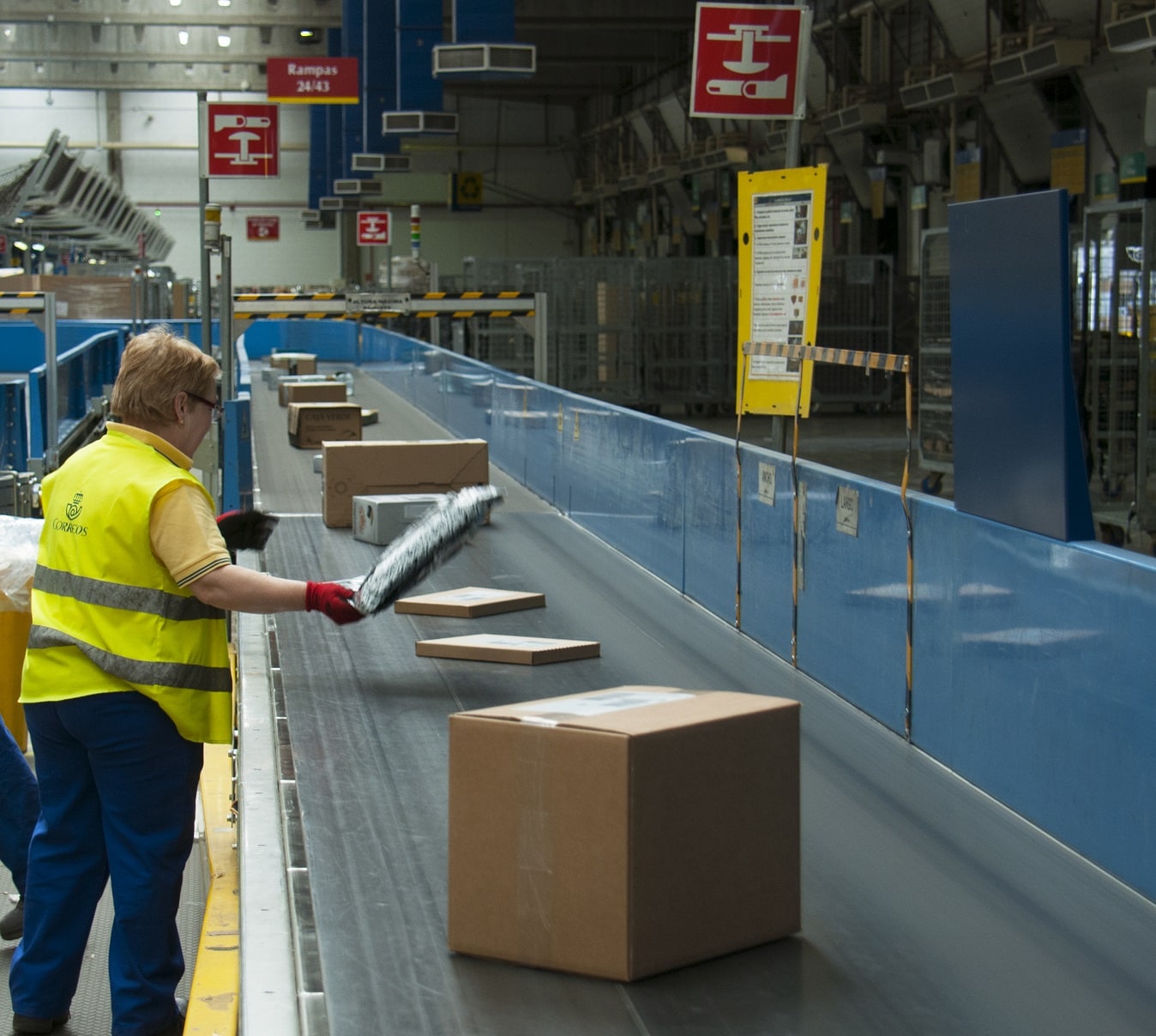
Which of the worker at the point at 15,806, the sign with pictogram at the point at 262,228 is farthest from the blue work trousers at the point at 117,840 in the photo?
the sign with pictogram at the point at 262,228

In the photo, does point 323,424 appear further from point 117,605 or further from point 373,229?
point 373,229

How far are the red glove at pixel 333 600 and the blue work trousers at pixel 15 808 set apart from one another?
3.76ft

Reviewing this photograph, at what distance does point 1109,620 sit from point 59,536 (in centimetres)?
185

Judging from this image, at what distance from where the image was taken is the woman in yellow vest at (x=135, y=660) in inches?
103

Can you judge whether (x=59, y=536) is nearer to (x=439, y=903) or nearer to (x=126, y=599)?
(x=126, y=599)

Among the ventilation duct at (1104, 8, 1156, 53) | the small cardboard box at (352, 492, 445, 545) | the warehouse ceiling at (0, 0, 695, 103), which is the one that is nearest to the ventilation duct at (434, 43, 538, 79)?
the ventilation duct at (1104, 8, 1156, 53)

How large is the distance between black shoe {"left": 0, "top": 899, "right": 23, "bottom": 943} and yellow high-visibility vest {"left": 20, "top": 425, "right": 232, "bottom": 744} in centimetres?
122

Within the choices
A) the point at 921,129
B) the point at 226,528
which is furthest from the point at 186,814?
the point at 921,129

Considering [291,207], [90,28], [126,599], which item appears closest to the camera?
[126,599]

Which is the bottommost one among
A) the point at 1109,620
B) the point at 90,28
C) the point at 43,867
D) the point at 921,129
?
the point at 43,867

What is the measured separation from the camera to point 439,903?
2234 millimetres

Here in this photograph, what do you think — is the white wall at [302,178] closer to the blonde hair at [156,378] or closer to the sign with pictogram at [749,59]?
the sign with pictogram at [749,59]

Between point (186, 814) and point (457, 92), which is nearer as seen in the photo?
point (186, 814)

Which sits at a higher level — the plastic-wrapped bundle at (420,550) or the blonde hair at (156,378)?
the blonde hair at (156,378)
